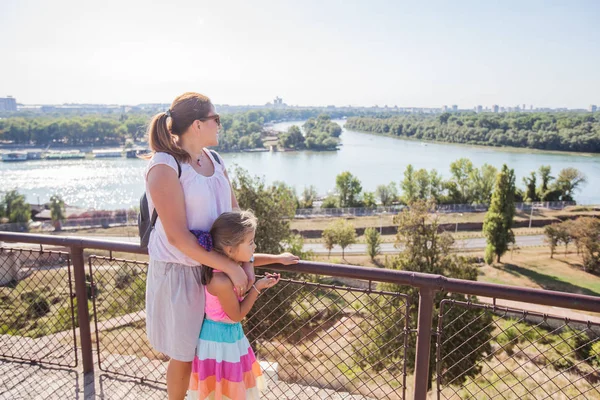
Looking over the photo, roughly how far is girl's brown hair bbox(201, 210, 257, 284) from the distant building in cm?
11805

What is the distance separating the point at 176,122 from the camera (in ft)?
5.55

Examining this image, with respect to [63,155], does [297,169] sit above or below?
below

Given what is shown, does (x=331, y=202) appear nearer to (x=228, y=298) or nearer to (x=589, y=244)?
(x=589, y=244)

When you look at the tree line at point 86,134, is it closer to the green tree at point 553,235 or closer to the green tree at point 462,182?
the green tree at point 462,182

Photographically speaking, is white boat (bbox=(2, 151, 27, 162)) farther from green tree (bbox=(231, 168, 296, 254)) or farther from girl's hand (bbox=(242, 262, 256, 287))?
girl's hand (bbox=(242, 262, 256, 287))

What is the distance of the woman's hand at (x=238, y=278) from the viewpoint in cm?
168

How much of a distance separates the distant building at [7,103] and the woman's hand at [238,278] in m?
118

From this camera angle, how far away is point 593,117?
2955 inches

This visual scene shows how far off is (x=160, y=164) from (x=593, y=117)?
88720 mm

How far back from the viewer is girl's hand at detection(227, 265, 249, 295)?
1685 mm

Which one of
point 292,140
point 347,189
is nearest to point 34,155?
point 292,140

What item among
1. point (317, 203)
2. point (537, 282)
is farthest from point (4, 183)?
point (537, 282)

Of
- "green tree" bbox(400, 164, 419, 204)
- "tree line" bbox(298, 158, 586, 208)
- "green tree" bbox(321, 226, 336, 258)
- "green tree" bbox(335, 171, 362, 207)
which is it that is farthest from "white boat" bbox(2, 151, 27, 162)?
"green tree" bbox(321, 226, 336, 258)

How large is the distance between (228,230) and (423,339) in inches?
36.6
